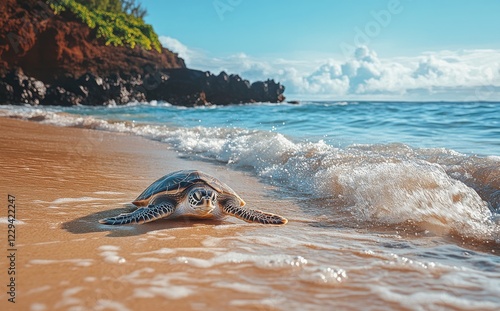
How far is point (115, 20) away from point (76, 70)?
32.0 ft

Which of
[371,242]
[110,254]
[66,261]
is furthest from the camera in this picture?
[371,242]

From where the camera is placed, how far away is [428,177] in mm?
4664

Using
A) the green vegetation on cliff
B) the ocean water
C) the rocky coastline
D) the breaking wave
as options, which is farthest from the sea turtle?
the green vegetation on cliff

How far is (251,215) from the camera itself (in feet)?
12.9

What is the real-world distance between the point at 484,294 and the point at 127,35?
51097 mm

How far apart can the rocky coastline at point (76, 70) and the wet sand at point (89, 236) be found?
3382 cm

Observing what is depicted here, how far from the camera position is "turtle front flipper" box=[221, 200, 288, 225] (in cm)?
386

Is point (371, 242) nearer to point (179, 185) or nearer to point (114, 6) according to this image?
point (179, 185)

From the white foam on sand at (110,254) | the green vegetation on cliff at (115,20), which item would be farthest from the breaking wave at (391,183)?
the green vegetation on cliff at (115,20)

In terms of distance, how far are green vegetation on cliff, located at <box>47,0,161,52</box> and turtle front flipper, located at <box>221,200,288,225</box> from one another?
152 feet

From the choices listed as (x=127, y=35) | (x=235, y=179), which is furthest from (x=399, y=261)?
(x=127, y=35)

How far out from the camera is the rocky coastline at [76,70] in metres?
38.1

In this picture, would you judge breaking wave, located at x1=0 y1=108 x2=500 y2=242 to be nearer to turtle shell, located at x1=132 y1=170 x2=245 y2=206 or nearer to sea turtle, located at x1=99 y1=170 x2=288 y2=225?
sea turtle, located at x1=99 y1=170 x2=288 y2=225

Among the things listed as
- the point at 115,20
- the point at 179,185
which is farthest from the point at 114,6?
the point at 179,185
